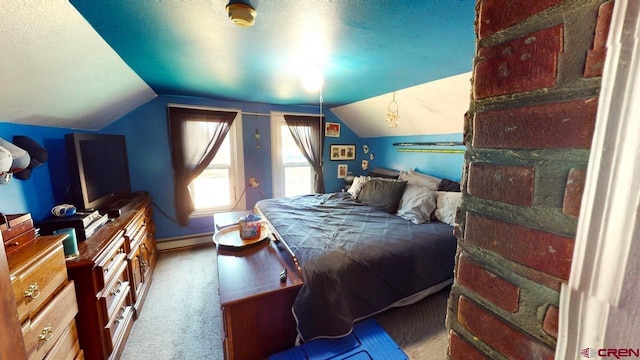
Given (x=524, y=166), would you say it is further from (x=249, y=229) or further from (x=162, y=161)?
(x=162, y=161)

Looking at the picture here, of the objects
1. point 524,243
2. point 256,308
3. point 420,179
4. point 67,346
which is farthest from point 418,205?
point 67,346

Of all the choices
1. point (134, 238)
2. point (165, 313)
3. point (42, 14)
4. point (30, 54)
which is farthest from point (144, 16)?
point (165, 313)

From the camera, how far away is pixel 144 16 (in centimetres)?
129

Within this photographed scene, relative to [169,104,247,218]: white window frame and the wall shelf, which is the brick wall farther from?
[169,104,247,218]: white window frame

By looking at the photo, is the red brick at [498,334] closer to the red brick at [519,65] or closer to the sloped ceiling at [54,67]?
the red brick at [519,65]

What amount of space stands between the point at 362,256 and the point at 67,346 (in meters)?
1.72

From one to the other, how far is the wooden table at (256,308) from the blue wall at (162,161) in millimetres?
1409

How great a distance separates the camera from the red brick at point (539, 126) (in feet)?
0.96

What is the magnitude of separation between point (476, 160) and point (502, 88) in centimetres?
12

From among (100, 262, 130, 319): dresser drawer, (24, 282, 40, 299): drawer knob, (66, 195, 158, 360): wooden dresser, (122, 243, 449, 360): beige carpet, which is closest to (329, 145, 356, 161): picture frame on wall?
(122, 243, 449, 360): beige carpet

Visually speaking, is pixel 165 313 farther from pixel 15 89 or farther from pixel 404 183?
pixel 404 183

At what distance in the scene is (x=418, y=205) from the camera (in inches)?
101

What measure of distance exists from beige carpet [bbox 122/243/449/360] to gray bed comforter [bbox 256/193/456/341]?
0.75 ft

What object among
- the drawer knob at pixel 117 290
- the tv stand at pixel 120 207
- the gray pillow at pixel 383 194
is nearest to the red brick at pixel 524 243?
the drawer knob at pixel 117 290
